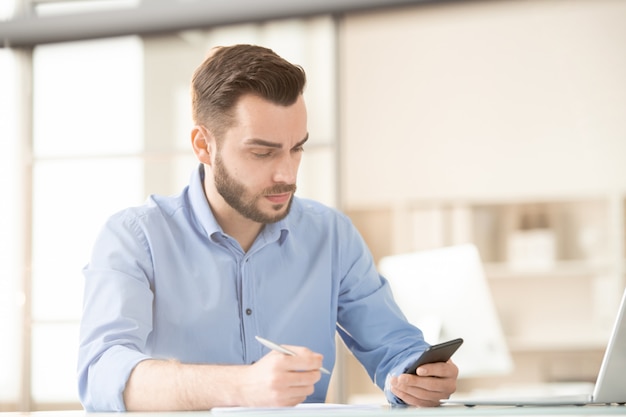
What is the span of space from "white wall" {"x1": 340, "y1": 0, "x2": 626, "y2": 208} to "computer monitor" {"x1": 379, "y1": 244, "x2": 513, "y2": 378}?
8.70 feet

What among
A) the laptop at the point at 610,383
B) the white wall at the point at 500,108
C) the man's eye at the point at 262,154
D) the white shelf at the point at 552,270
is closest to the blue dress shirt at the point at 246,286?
the man's eye at the point at 262,154

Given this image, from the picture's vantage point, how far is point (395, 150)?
497 cm

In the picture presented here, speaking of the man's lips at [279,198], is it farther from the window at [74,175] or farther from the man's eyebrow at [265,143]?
the window at [74,175]

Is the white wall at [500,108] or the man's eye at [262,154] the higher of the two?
the white wall at [500,108]

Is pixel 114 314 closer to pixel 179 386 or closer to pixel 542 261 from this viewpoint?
pixel 179 386

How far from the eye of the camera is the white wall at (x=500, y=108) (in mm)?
4848

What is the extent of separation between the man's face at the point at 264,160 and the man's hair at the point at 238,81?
0.02 m

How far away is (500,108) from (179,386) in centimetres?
389

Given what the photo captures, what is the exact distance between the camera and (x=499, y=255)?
481 cm

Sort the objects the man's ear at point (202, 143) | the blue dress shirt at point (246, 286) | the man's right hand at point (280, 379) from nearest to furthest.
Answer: the man's right hand at point (280, 379), the blue dress shirt at point (246, 286), the man's ear at point (202, 143)

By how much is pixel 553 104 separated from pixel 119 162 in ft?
7.90

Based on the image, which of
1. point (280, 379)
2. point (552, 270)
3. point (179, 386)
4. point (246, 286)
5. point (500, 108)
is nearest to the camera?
point (280, 379)

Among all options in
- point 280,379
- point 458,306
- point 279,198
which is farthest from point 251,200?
point 280,379

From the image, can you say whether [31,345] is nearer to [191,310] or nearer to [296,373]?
[191,310]
